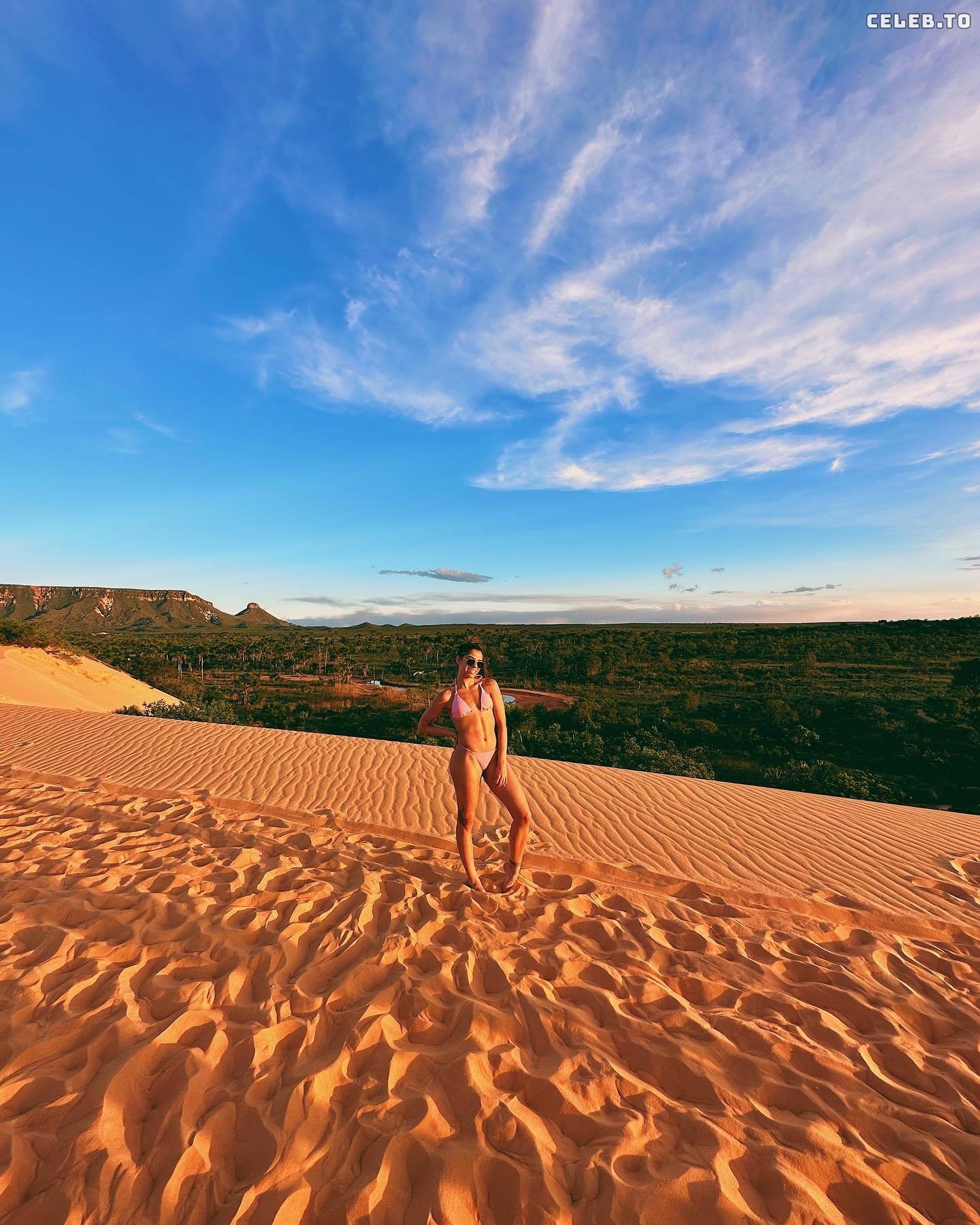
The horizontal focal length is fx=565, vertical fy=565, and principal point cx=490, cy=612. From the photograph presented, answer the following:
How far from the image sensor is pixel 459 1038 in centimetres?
258

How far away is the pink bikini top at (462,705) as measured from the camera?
412 cm

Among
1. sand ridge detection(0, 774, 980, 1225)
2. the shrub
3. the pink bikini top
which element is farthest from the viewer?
the shrub

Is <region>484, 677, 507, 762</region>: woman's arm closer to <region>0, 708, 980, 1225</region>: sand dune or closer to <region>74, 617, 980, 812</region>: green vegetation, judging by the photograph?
<region>0, 708, 980, 1225</region>: sand dune

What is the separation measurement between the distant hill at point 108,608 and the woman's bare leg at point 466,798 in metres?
116

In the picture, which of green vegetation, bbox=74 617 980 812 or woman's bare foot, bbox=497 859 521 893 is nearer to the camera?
woman's bare foot, bbox=497 859 521 893

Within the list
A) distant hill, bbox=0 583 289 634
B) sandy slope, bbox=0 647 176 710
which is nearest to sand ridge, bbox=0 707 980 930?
sandy slope, bbox=0 647 176 710

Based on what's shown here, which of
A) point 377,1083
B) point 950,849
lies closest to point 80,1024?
point 377,1083

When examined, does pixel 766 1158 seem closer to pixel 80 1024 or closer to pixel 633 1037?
pixel 633 1037

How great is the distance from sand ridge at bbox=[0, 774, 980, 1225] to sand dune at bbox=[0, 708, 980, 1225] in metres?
0.01

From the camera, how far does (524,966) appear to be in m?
3.24

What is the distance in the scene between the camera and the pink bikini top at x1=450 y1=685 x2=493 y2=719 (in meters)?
4.12

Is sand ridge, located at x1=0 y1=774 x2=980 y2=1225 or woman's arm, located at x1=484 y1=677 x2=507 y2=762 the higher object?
woman's arm, located at x1=484 y1=677 x2=507 y2=762

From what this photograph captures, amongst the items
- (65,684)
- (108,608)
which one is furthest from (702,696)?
(108,608)

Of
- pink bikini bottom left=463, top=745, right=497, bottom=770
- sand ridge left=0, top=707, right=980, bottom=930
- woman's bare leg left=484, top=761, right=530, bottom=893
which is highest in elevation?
pink bikini bottom left=463, top=745, right=497, bottom=770
